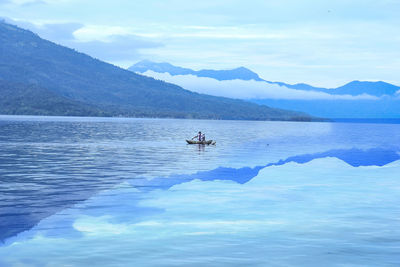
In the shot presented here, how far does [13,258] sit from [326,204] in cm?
2432

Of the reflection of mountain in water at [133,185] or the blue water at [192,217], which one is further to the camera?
the reflection of mountain in water at [133,185]

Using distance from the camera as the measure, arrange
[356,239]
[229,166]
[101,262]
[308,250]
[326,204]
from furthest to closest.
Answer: [229,166] → [326,204] → [356,239] → [308,250] → [101,262]

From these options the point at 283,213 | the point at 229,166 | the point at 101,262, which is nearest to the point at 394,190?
the point at 283,213

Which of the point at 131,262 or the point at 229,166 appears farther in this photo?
the point at 229,166

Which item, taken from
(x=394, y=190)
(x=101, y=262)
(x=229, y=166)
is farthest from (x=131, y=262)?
(x=229, y=166)

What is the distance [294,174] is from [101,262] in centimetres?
4220

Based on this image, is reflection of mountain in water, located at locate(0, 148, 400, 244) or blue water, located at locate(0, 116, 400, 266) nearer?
blue water, located at locate(0, 116, 400, 266)

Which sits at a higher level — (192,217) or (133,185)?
(133,185)

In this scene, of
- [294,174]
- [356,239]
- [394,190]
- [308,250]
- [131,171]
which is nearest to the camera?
[308,250]

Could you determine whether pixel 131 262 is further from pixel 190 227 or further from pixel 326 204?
pixel 326 204

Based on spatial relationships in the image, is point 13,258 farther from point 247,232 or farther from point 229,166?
point 229,166

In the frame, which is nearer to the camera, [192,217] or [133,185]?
[192,217]

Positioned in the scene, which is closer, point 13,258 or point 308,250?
point 13,258

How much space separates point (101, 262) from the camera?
24312 mm
